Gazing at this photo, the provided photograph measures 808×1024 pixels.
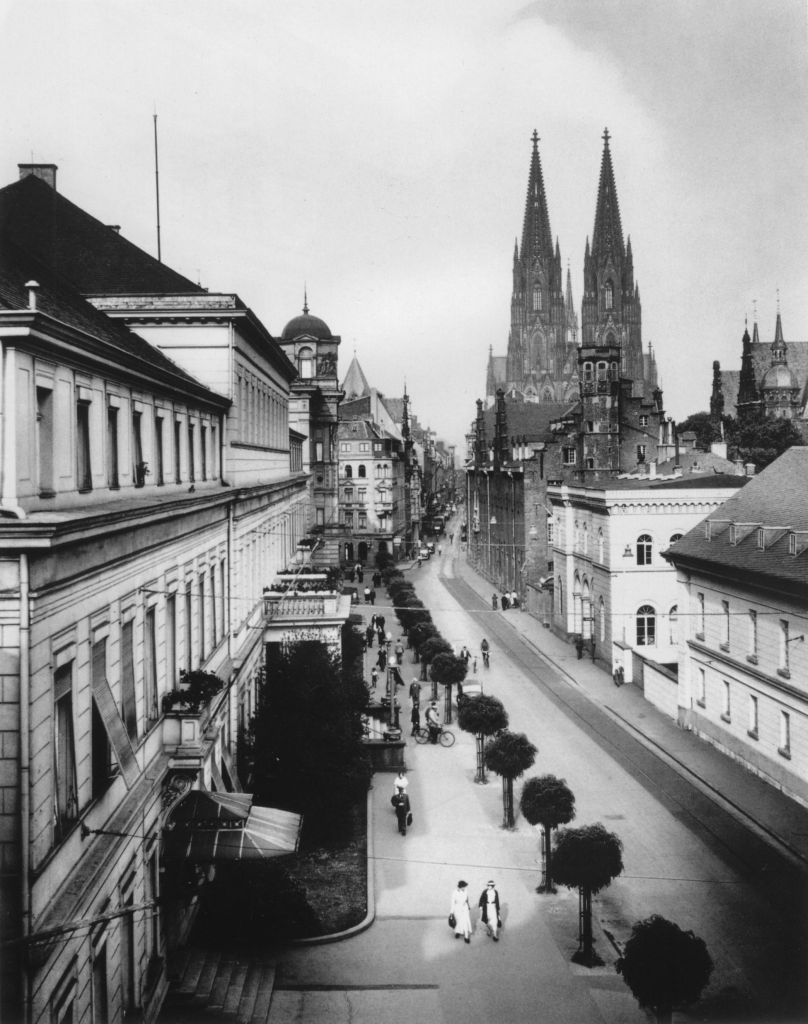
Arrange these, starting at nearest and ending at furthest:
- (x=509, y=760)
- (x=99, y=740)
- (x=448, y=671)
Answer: (x=99, y=740)
(x=509, y=760)
(x=448, y=671)

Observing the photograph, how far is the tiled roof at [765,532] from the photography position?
3152 cm

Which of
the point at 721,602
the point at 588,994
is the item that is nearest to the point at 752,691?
the point at 721,602

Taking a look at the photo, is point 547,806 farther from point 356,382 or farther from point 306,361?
point 356,382

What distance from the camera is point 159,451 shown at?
20.2m

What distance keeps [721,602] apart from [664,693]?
8575mm

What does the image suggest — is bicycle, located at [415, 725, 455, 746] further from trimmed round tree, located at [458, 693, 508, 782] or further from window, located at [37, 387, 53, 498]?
window, located at [37, 387, 53, 498]

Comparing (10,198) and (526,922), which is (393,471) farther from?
(526,922)

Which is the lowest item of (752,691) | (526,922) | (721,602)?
(526,922)

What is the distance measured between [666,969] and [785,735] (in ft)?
54.5

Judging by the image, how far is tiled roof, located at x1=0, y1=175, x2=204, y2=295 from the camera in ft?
98.5

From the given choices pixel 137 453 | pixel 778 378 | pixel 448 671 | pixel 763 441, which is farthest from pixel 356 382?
pixel 137 453

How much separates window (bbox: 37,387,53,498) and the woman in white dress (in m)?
14.1

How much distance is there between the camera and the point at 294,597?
34781 millimetres

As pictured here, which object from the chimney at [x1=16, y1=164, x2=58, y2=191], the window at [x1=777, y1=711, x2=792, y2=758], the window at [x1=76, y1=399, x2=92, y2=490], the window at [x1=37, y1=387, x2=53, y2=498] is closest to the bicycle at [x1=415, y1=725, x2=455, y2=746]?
the window at [x1=777, y1=711, x2=792, y2=758]
